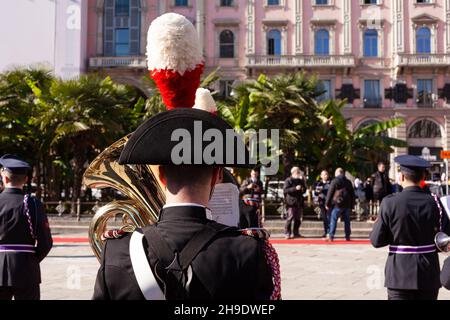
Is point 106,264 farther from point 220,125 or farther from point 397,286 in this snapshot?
point 397,286

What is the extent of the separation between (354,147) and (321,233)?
17.1ft

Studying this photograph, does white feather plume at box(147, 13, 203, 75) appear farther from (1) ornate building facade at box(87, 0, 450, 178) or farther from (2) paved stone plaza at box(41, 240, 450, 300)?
(1) ornate building facade at box(87, 0, 450, 178)

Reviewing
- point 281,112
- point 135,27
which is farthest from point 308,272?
point 135,27

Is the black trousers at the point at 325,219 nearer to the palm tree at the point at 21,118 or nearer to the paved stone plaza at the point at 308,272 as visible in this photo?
the paved stone plaza at the point at 308,272

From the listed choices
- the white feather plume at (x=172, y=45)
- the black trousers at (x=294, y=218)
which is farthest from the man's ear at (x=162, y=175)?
the black trousers at (x=294, y=218)

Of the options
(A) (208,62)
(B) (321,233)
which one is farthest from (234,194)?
(A) (208,62)

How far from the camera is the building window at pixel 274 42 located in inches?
1500

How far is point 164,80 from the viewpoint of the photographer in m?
3.00

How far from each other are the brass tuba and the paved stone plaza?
Answer: 4392 millimetres

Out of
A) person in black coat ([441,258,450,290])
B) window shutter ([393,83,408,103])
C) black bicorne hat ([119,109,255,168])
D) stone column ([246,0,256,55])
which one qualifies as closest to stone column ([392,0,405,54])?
window shutter ([393,83,408,103])

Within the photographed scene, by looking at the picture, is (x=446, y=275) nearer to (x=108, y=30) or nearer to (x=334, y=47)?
(x=334, y=47)

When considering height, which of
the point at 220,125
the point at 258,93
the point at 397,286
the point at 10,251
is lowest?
the point at 397,286

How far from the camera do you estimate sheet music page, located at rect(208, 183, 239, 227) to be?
3.34 m

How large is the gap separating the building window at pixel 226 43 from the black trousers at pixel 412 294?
34897mm
